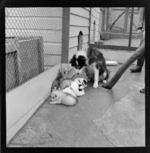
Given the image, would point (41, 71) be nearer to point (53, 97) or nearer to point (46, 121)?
point (53, 97)

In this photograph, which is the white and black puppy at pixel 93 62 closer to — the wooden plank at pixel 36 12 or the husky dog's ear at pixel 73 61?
the husky dog's ear at pixel 73 61

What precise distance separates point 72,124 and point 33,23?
64cm

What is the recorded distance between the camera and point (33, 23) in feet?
4.08

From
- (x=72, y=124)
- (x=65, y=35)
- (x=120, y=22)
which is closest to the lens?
(x=120, y=22)

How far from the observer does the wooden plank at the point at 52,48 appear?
1.40 metres

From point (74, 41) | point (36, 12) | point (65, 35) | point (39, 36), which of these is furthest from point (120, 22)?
point (74, 41)

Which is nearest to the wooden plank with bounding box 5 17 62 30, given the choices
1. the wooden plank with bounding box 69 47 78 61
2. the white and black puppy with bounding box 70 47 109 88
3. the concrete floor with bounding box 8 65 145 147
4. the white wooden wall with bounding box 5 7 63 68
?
the white wooden wall with bounding box 5 7 63 68

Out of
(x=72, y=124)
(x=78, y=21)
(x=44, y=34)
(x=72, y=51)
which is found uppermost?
(x=78, y=21)

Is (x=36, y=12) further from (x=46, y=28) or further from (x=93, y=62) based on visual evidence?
(x=93, y=62)

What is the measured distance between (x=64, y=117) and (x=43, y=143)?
308 mm

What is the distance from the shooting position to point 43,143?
926mm

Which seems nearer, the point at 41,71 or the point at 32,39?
the point at 32,39

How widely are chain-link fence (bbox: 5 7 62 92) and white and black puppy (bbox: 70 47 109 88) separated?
26 centimetres
